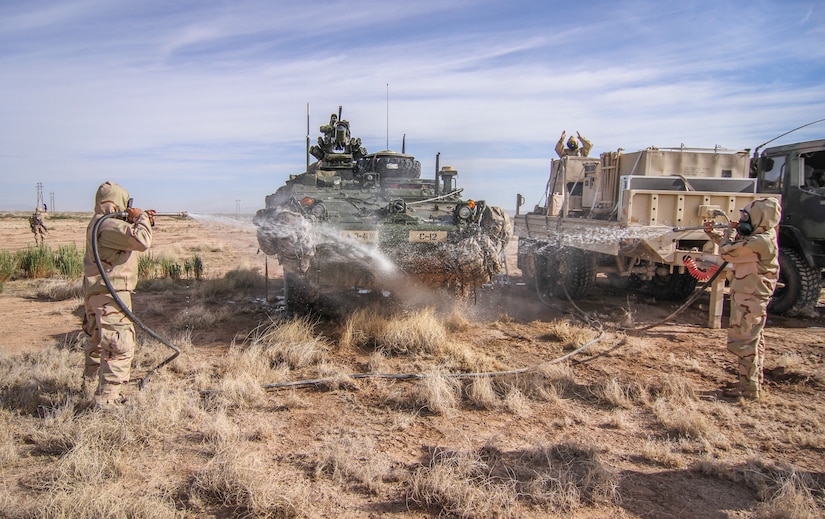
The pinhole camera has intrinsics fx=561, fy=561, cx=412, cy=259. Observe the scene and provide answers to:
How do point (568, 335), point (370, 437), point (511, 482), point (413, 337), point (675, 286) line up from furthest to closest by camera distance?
point (675, 286) < point (568, 335) < point (413, 337) < point (370, 437) < point (511, 482)

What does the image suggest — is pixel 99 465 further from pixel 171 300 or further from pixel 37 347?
pixel 171 300

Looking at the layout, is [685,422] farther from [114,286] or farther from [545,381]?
[114,286]

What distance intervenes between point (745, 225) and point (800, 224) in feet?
14.8

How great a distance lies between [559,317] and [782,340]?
9.24 feet

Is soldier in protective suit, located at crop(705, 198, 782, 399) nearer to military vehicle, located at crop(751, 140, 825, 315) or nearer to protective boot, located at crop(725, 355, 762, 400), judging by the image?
protective boot, located at crop(725, 355, 762, 400)

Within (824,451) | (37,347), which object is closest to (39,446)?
(37,347)

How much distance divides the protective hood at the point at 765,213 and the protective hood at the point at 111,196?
17.6 ft

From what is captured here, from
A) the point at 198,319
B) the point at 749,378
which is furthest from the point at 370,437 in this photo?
the point at 198,319

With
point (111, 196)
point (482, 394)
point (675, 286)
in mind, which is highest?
point (111, 196)

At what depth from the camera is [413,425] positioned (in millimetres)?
4340

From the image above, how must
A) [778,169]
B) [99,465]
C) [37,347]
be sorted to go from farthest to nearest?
1. [778,169]
2. [37,347]
3. [99,465]

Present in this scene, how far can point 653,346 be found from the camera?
681 centimetres

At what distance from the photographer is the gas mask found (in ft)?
15.9

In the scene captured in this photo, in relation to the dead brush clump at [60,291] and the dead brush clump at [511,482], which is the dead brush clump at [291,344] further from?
the dead brush clump at [60,291]
